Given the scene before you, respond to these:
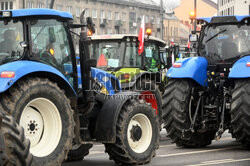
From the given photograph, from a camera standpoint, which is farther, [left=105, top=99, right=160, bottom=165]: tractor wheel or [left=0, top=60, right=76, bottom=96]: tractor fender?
[left=105, top=99, right=160, bottom=165]: tractor wheel

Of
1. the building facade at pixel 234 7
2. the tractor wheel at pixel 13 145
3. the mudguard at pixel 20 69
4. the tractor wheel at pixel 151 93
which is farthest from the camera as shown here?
Result: the building facade at pixel 234 7

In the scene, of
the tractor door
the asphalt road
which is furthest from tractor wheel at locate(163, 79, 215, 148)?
the tractor door

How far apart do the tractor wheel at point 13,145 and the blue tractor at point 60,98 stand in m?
2.13

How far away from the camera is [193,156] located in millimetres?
11914

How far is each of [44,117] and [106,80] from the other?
2.76 metres

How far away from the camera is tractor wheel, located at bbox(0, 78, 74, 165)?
8305mm

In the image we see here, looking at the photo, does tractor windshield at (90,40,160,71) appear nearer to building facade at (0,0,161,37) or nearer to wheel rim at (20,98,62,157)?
wheel rim at (20,98,62,157)

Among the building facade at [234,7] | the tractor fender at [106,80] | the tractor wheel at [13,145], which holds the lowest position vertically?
the tractor wheel at [13,145]

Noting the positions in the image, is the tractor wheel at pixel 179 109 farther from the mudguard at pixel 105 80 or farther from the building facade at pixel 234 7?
the building facade at pixel 234 7

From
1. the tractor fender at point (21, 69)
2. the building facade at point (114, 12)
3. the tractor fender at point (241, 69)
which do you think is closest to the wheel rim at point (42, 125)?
the tractor fender at point (21, 69)

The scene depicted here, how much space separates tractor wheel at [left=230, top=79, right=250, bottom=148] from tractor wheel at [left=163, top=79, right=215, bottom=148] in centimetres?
112

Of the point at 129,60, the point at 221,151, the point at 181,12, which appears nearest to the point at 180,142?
the point at 221,151

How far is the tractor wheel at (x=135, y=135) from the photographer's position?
33.8ft

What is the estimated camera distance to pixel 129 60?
17.2 metres
